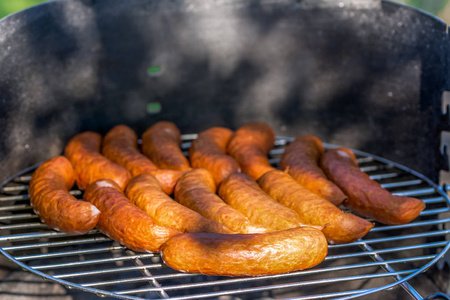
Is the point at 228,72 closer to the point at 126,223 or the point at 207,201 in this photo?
the point at 207,201

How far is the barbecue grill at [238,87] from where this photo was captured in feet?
8.96

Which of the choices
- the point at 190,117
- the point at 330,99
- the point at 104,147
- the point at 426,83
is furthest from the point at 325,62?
the point at 104,147

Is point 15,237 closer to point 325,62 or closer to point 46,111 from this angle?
point 46,111

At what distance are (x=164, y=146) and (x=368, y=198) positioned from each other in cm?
115

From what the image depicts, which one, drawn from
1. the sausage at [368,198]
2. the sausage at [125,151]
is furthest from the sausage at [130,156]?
the sausage at [368,198]

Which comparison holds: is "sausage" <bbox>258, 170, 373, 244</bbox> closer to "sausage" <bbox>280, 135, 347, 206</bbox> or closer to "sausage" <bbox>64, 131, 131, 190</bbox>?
"sausage" <bbox>280, 135, 347, 206</bbox>

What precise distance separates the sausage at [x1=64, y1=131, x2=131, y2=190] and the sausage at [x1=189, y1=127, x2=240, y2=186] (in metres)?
0.40

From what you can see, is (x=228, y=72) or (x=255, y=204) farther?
(x=228, y=72)

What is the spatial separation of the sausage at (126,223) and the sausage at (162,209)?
62 millimetres

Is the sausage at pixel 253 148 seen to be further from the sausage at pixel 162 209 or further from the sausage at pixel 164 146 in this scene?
the sausage at pixel 162 209

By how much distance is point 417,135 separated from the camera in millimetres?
2848

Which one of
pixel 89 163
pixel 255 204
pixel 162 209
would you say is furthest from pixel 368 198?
pixel 89 163

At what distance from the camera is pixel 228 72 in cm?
315

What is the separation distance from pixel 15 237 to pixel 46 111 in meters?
0.90
